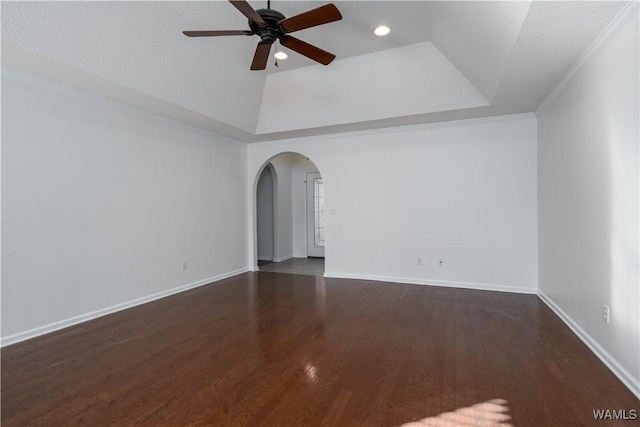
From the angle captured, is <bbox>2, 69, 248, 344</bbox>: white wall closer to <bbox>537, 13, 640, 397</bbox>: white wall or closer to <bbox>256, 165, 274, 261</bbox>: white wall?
<bbox>256, 165, 274, 261</bbox>: white wall

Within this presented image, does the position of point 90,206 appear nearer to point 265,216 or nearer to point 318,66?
point 318,66

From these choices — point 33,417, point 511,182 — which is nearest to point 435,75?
point 511,182

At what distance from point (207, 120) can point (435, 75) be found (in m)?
3.16

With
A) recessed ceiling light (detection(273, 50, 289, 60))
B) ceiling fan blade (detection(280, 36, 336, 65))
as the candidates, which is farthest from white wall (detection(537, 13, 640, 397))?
recessed ceiling light (detection(273, 50, 289, 60))

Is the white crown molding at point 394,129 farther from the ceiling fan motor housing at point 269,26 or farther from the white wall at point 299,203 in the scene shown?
the ceiling fan motor housing at point 269,26

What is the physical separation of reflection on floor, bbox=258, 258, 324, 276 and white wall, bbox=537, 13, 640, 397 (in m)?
3.66

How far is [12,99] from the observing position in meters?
2.78

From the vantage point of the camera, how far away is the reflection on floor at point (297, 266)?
19.3 ft

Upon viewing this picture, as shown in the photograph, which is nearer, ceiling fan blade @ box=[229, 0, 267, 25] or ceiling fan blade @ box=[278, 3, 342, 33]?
ceiling fan blade @ box=[229, 0, 267, 25]

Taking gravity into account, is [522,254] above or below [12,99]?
below

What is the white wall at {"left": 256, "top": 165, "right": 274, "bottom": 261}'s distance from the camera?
7254 mm

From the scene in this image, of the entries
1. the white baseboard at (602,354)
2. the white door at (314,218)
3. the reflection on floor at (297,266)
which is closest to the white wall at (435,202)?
the reflection on floor at (297,266)

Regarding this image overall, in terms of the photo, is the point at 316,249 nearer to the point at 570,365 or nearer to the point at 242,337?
the point at 242,337

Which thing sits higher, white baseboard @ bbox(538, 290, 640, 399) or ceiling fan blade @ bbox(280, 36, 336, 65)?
ceiling fan blade @ bbox(280, 36, 336, 65)
